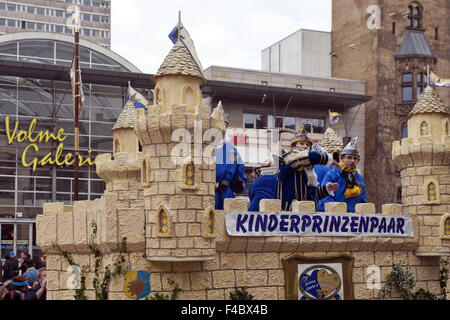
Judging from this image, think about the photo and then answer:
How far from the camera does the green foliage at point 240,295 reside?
12820mm

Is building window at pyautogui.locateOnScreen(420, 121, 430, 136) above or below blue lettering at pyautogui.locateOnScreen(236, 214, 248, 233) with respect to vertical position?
above

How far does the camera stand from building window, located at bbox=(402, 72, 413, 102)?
40.6 m

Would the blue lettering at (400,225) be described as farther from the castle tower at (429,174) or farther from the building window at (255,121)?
the building window at (255,121)

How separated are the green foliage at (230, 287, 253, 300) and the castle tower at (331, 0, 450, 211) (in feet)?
92.2

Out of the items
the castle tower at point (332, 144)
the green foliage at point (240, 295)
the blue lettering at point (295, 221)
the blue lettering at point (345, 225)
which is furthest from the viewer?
the castle tower at point (332, 144)

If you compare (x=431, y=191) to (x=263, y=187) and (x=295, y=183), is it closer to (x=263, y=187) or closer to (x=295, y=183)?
(x=295, y=183)

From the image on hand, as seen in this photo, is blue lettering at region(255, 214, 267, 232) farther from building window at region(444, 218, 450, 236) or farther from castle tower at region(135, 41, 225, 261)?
building window at region(444, 218, 450, 236)

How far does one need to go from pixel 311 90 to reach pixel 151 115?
86.9 feet

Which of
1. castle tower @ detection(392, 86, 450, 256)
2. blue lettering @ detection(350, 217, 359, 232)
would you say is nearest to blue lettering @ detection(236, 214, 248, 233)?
blue lettering @ detection(350, 217, 359, 232)

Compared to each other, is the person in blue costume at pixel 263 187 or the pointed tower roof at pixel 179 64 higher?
the pointed tower roof at pixel 179 64

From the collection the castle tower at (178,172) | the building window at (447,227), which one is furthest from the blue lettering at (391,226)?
the castle tower at (178,172)

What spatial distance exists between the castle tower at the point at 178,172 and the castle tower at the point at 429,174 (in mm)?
5262

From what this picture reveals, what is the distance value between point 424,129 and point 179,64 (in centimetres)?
610

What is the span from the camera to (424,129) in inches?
616
